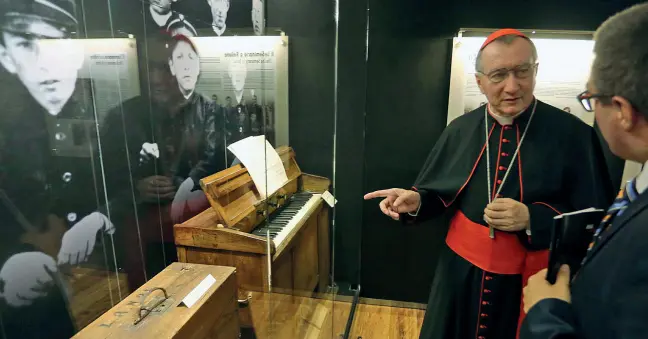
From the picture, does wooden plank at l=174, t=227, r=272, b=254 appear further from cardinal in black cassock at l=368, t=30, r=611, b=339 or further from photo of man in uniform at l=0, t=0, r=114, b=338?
cardinal in black cassock at l=368, t=30, r=611, b=339

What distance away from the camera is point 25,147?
4.29ft

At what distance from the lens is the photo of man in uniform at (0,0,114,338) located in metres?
1.25

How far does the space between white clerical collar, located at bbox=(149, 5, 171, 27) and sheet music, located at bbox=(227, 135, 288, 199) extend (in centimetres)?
78

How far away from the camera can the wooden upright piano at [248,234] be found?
1705 mm

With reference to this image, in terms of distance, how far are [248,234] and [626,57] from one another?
4.65 feet

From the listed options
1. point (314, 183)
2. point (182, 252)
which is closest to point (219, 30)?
point (314, 183)

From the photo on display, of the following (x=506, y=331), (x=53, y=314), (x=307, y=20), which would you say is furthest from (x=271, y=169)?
Result: (x=506, y=331)

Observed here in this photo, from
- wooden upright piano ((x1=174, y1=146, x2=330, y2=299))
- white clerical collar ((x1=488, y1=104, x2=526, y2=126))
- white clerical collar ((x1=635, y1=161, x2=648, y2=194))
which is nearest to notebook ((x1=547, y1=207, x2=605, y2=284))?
white clerical collar ((x1=635, y1=161, x2=648, y2=194))

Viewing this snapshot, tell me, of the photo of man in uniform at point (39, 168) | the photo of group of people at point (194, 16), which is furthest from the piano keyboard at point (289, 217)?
the photo of group of people at point (194, 16)

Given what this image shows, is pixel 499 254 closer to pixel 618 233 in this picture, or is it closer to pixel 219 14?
pixel 618 233

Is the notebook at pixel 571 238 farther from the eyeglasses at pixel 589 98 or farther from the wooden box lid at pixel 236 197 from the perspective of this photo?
the wooden box lid at pixel 236 197

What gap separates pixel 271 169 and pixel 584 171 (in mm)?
1314

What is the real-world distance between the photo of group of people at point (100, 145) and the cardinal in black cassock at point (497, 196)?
906mm

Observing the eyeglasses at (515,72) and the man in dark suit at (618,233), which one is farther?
the eyeglasses at (515,72)
